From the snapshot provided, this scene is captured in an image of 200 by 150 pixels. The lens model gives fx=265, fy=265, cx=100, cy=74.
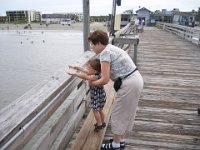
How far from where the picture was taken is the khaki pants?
2.87 meters

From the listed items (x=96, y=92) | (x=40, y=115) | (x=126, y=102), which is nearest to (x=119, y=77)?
(x=126, y=102)

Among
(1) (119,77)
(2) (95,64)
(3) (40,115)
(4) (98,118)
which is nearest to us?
(3) (40,115)

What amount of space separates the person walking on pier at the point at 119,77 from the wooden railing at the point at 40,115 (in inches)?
17.7

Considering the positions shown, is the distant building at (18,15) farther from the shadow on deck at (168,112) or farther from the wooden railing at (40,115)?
the wooden railing at (40,115)

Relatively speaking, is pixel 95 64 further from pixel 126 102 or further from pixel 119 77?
pixel 126 102

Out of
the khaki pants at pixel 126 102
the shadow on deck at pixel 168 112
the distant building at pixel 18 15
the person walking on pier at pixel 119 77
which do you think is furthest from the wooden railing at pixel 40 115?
the distant building at pixel 18 15

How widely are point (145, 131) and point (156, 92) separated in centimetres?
208

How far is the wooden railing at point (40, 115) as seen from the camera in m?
1.55

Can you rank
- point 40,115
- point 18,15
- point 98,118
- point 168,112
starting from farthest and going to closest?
point 18,15
point 168,112
point 98,118
point 40,115

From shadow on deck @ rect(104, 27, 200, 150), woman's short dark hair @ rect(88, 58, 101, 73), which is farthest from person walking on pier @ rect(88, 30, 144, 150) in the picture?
shadow on deck @ rect(104, 27, 200, 150)

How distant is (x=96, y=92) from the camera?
11.0 feet

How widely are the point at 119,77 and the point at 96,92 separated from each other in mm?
577

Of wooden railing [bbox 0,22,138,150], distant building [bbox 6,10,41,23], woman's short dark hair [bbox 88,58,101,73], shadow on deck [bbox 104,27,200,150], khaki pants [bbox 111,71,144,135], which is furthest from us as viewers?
distant building [bbox 6,10,41,23]

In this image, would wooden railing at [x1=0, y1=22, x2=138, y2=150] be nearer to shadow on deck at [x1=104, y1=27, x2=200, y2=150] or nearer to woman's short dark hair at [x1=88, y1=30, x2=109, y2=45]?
woman's short dark hair at [x1=88, y1=30, x2=109, y2=45]
